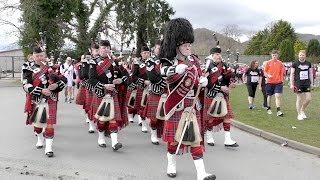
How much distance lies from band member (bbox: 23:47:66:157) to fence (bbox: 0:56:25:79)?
32.1 m

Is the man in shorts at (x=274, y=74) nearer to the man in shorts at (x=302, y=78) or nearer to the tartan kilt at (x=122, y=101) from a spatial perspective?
the man in shorts at (x=302, y=78)

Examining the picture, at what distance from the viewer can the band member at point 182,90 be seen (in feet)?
18.7

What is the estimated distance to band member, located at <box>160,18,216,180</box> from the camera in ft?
18.7

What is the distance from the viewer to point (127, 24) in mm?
38281

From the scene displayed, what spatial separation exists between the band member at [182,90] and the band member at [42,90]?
2529 mm

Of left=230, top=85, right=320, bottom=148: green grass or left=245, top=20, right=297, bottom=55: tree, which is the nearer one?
left=230, top=85, right=320, bottom=148: green grass

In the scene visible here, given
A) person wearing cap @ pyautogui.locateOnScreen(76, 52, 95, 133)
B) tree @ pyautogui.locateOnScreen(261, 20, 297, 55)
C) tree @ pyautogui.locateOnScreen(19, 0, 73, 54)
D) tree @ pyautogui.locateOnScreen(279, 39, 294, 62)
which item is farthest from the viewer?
tree @ pyautogui.locateOnScreen(261, 20, 297, 55)

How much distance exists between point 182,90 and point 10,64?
3937 centimetres

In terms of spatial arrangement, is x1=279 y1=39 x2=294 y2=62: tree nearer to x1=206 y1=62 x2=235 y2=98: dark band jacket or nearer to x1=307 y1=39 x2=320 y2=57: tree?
x1=307 y1=39 x2=320 y2=57: tree

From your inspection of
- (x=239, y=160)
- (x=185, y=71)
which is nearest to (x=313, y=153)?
(x=239, y=160)

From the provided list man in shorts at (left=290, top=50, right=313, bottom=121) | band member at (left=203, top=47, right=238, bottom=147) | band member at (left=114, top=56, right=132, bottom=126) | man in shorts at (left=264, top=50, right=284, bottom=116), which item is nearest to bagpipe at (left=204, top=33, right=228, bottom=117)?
band member at (left=203, top=47, right=238, bottom=147)

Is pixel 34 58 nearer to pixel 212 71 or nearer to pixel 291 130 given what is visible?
pixel 212 71

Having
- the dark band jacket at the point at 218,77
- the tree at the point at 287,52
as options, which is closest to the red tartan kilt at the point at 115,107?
the dark band jacket at the point at 218,77

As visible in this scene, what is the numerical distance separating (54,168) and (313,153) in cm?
442
